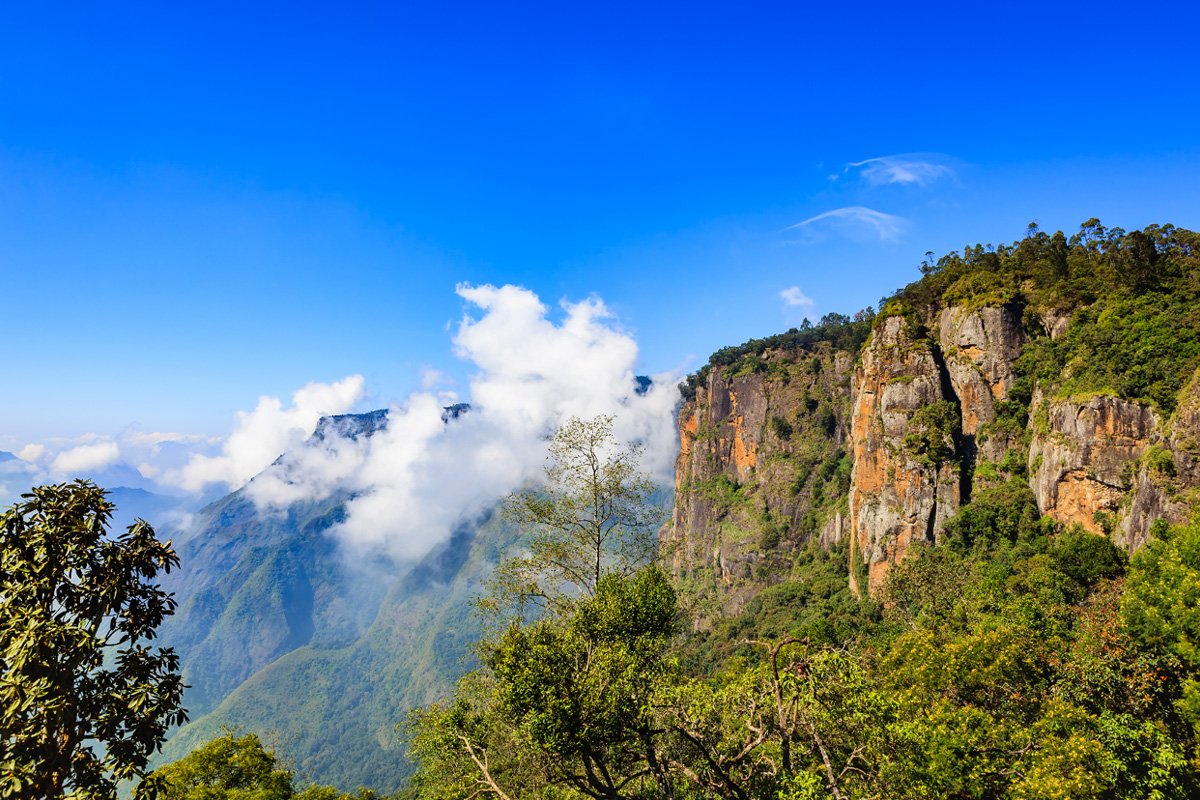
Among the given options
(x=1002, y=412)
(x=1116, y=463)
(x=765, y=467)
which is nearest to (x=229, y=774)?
(x=1116, y=463)

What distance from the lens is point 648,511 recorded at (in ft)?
77.3

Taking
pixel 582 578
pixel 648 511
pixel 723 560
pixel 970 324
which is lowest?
pixel 723 560

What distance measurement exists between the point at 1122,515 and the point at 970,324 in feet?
99.9

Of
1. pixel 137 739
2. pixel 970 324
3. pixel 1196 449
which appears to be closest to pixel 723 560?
pixel 970 324

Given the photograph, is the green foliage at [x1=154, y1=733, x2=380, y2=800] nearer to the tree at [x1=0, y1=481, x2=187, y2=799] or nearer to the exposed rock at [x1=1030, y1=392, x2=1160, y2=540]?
the tree at [x1=0, y1=481, x2=187, y2=799]

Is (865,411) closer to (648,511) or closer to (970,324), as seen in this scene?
(970,324)

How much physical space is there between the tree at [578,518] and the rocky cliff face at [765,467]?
79183mm

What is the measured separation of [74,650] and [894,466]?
8228 cm

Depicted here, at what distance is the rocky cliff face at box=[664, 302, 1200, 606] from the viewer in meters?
47.4

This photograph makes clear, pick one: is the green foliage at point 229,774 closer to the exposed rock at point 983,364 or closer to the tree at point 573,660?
the tree at point 573,660

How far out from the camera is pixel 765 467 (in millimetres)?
123000

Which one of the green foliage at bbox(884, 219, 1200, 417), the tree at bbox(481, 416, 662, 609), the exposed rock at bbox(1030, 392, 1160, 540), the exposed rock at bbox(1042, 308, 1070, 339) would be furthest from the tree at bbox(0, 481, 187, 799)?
the exposed rock at bbox(1042, 308, 1070, 339)

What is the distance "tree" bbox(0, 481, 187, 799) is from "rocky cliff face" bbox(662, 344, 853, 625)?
305 feet

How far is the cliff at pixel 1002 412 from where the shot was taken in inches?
1838
